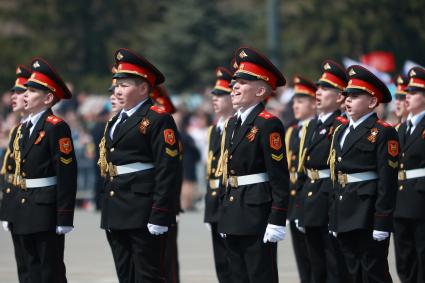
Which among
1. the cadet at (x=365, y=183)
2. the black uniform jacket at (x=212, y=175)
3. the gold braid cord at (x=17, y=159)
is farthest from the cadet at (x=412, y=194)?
the gold braid cord at (x=17, y=159)

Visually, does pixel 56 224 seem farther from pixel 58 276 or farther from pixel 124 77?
pixel 124 77

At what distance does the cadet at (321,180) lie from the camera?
11.8 meters

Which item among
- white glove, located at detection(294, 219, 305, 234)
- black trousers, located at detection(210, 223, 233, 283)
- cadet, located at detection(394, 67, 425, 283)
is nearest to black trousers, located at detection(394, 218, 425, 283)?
cadet, located at detection(394, 67, 425, 283)

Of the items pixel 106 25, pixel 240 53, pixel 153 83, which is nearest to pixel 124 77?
pixel 153 83

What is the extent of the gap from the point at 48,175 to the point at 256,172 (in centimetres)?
169

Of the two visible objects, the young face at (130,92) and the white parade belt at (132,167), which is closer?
the white parade belt at (132,167)

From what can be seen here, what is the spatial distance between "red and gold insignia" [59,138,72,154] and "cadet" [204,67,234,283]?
147 centimetres

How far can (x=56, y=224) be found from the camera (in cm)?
1076

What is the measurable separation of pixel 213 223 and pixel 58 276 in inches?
83.9

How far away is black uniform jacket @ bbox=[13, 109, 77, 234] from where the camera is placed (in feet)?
35.0

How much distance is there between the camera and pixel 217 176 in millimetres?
12148

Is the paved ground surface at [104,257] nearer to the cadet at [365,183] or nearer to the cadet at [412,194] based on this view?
the cadet at [412,194]

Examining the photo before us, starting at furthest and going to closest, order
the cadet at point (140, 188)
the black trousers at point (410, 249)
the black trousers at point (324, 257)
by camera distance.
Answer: the black trousers at point (410, 249)
the black trousers at point (324, 257)
the cadet at point (140, 188)

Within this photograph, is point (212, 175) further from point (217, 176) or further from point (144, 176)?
point (144, 176)
